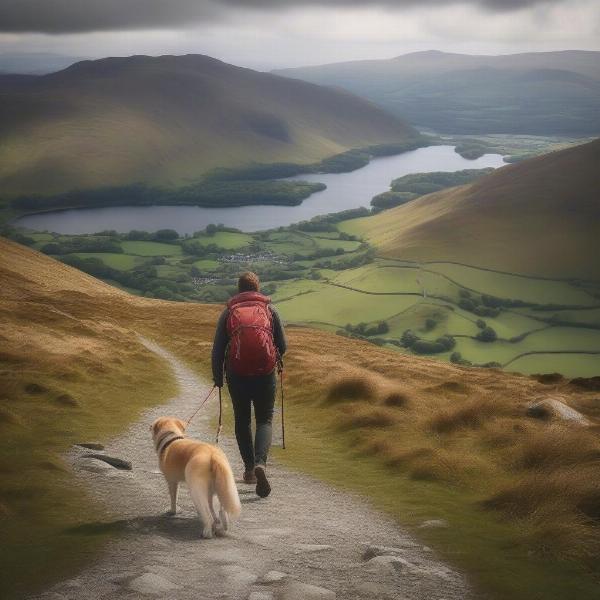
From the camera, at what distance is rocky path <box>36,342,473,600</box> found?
7777mm

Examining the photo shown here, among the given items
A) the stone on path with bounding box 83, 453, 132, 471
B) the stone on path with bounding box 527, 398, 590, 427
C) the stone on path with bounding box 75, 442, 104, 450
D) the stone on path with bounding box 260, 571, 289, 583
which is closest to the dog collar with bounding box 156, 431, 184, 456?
the stone on path with bounding box 83, 453, 132, 471

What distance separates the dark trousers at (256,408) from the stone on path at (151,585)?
450 centimetres

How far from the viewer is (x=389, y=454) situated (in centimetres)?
1596

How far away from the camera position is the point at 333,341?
5806 cm

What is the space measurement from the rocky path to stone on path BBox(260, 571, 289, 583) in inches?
0.5

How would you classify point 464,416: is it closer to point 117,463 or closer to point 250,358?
point 250,358

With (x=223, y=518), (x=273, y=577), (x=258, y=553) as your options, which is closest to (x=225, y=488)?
(x=223, y=518)

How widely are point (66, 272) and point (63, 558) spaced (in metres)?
87.5

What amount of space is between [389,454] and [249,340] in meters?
5.94

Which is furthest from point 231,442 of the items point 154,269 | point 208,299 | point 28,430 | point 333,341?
point 154,269

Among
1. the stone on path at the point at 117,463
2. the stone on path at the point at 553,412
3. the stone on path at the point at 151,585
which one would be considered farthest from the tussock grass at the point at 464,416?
the stone on path at the point at 151,585

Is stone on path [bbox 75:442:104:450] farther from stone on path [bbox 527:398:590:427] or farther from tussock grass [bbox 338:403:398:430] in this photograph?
stone on path [bbox 527:398:590:427]

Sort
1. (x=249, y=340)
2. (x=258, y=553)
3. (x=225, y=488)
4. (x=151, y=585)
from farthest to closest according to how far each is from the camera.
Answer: (x=249, y=340)
(x=225, y=488)
(x=258, y=553)
(x=151, y=585)

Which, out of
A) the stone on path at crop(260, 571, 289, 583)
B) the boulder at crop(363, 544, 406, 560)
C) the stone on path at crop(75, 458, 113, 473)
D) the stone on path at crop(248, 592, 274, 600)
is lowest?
the stone on path at crop(75, 458, 113, 473)
